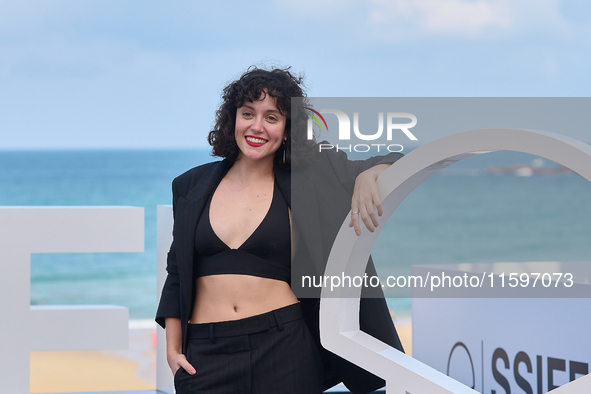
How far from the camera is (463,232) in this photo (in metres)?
22.3

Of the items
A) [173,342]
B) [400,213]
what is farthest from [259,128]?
[400,213]

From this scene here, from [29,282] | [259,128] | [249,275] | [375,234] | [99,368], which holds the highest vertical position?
[259,128]

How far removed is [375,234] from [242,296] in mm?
Result: 442

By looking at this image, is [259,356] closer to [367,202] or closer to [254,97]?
[367,202]

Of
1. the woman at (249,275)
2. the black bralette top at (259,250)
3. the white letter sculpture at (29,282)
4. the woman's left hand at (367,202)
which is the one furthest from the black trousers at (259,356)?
the white letter sculpture at (29,282)

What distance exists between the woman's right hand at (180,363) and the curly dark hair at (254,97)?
0.63 metres

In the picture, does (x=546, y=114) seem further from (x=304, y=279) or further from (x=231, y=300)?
(x=231, y=300)

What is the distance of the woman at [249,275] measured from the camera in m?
1.82

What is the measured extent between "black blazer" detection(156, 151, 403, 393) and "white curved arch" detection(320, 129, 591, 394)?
14cm

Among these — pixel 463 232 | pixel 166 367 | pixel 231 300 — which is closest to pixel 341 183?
pixel 231 300

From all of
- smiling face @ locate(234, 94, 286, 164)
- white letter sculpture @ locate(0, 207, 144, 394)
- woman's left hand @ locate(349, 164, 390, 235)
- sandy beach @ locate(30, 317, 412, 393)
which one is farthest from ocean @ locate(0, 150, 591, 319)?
woman's left hand @ locate(349, 164, 390, 235)

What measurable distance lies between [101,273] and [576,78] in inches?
904

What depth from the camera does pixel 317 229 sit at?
1.83 m

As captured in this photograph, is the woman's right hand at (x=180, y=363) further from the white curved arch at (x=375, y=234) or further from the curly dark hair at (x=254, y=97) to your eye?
the curly dark hair at (x=254, y=97)
